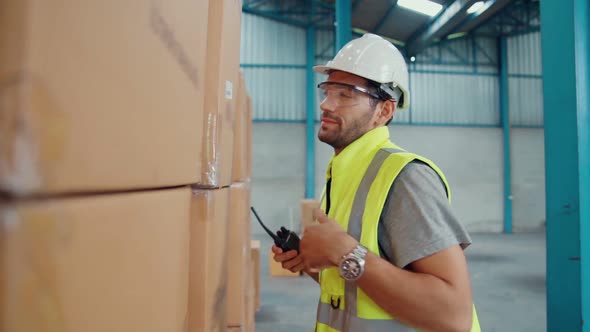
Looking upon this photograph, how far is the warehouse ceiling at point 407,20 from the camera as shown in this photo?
838cm

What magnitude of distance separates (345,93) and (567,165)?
3.98ft

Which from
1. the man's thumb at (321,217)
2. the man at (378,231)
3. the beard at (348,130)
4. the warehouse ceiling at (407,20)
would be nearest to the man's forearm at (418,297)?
the man at (378,231)

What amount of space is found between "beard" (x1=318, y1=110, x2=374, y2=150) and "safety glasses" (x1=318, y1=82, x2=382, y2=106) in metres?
0.06

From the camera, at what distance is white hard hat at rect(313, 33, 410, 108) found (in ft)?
3.95

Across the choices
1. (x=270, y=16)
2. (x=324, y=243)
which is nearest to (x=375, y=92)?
(x=324, y=243)

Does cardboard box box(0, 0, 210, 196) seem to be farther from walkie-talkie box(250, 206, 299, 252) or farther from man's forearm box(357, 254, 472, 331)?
walkie-talkie box(250, 206, 299, 252)

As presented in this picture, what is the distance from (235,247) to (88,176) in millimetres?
1169

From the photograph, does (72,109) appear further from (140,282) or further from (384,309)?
(384,309)

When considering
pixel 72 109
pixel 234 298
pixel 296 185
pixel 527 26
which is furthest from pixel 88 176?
pixel 527 26

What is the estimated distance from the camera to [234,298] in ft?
5.03

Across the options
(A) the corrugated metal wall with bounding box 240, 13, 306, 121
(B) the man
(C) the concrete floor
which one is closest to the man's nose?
(B) the man

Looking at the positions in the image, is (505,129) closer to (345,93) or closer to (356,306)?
(345,93)

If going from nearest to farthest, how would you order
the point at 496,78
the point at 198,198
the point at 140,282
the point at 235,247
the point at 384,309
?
the point at 140,282 < the point at 198,198 < the point at 384,309 < the point at 235,247 < the point at 496,78

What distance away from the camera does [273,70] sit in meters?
9.97
